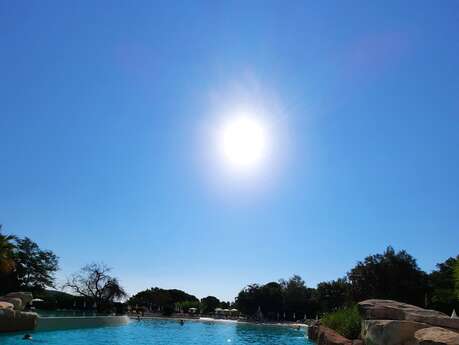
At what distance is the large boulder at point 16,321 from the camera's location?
3011cm

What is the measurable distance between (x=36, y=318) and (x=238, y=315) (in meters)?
62.2

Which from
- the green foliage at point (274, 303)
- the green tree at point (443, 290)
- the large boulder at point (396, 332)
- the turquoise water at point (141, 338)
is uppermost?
the green foliage at point (274, 303)

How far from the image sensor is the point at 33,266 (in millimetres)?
66250

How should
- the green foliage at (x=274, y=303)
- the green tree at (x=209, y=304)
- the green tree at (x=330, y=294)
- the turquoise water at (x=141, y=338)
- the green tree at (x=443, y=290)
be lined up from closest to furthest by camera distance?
the turquoise water at (x=141, y=338), the green tree at (x=443, y=290), the green tree at (x=330, y=294), the green foliage at (x=274, y=303), the green tree at (x=209, y=304)

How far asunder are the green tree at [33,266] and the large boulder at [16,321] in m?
33.5

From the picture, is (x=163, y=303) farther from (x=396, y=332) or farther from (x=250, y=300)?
(x=396, y=332)

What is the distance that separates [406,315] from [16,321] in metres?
27.1

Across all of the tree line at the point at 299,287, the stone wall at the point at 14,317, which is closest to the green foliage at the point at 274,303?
the tree line at the point at 299,287

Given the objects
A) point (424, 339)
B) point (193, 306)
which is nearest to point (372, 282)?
point (424, 339)

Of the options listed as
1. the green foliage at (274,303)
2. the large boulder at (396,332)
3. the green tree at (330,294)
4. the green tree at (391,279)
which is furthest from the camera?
the green foliage at (274,303)

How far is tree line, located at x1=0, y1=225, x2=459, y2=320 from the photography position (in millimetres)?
51781

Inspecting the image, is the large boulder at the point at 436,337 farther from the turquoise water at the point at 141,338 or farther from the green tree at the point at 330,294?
the green tree at the point at 330,294

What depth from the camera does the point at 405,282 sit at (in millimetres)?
56281

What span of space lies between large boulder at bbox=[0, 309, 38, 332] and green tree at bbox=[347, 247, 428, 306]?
39014 millimetres
